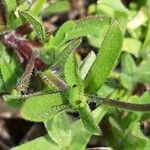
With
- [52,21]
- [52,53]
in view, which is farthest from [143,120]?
[52,21]

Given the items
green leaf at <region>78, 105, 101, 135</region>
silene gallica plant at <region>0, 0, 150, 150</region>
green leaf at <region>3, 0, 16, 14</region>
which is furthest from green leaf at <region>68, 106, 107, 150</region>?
green leaf at <region>3, 0, 16, 14</region>

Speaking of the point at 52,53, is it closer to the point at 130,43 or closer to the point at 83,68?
the point at 83,68

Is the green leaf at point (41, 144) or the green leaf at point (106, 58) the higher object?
the green leaf at point (106, 58)

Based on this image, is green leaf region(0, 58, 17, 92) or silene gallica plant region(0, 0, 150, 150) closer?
silene gallica plant region(0, 0, 150, 150)

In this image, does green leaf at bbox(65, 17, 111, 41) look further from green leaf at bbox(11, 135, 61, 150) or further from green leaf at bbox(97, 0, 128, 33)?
green leaf at bbox(11, 135, 61, 150)

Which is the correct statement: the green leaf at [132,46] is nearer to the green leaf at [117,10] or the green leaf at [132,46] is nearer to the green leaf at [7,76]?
the green leaf at [117,10]

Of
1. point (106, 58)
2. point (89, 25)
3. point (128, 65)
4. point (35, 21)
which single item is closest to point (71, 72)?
point (106, 58)

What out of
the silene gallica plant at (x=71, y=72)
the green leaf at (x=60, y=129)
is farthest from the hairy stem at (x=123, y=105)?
the green leaf at (x=60, y=129)

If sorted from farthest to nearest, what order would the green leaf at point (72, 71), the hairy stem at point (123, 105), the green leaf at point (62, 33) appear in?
the green leaf at point (62, 33) < the green leaf at point (72, 71) < the hairy stem at point (123, 105)
